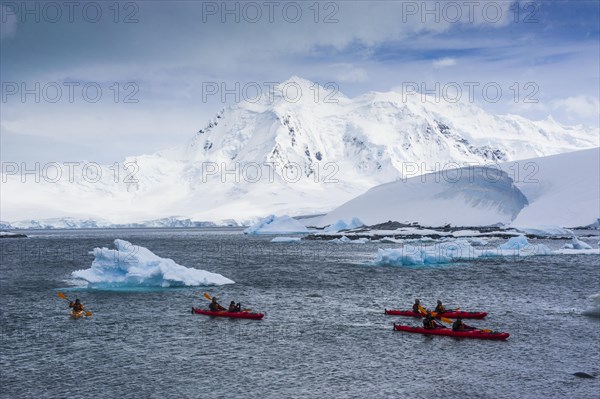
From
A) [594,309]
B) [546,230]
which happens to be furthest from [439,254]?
[546,230]

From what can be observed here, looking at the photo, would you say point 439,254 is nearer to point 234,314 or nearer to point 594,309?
point 594,309

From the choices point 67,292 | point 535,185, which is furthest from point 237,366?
point 535,185

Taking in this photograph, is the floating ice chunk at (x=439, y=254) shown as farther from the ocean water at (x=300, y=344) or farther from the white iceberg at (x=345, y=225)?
the white iceberg at (x=345, y=225)

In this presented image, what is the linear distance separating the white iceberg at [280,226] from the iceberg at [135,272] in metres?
101

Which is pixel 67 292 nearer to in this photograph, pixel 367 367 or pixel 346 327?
pixel 346 327

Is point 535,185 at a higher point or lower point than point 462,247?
higher

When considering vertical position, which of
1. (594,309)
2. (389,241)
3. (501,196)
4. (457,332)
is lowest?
(457,332)

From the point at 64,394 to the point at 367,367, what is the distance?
1154cm

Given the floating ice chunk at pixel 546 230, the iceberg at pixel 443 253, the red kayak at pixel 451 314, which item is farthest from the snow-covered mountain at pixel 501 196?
the red kayak at pixel 451 314

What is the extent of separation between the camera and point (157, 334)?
33250mm

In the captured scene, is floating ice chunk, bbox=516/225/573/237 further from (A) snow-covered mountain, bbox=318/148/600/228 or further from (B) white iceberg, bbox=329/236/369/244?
(B) white iceberg, bbox=329/236/369/244

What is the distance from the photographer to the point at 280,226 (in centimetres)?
15738

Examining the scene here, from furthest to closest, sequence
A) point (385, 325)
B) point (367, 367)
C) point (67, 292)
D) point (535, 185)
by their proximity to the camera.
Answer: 1. point (535, 185)
2. point (67, 292)
3. point (385, 325)
4. point (367, 367)

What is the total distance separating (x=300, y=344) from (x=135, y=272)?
69.9ft
